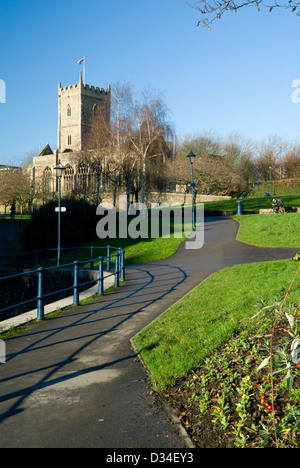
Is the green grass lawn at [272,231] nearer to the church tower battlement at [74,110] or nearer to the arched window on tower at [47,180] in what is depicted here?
the arched window on tower at [47,180]

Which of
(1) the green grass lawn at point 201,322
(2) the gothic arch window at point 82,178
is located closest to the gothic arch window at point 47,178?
(2) the gothic arch window at point 82,178

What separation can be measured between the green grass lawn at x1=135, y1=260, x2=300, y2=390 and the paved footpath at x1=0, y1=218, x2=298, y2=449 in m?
0.33

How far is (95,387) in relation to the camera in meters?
5.57

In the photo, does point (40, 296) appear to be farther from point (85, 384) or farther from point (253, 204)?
point (253, 204)

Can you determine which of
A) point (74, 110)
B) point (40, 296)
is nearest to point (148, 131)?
point (40, 296)

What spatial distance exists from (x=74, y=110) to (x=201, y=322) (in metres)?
100

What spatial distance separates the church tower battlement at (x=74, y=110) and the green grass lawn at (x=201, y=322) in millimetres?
92902

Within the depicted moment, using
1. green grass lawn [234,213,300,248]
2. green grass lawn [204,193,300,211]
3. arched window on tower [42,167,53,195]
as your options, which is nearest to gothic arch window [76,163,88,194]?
arched window on tower [42,167,53,195]

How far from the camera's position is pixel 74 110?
10119 centimetres

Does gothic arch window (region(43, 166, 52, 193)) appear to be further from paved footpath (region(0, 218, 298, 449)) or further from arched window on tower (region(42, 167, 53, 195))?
paved footpath (region(0, 218, 298, 449))

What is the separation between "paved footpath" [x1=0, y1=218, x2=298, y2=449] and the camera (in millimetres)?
4285

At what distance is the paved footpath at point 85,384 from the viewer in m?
4.29

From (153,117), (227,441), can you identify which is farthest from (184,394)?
(153,117)
